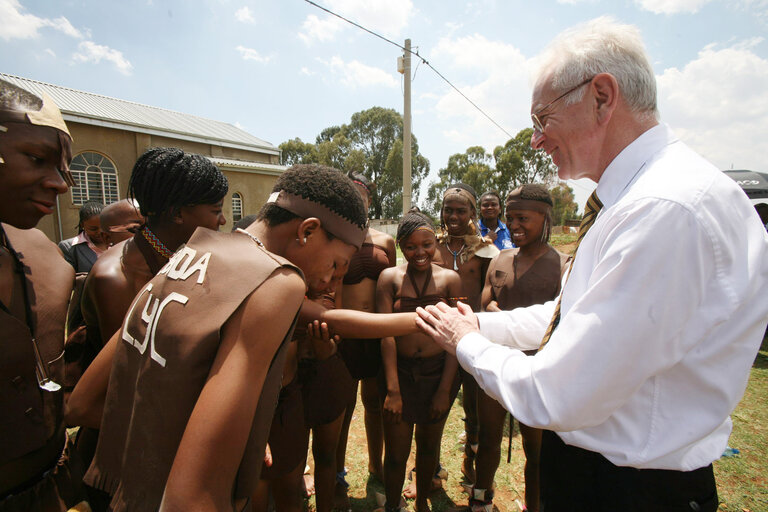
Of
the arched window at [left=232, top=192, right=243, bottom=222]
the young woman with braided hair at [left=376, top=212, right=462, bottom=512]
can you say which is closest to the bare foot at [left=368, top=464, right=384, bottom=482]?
the young woman with braided hair at [left=376, top=212, right=462, bottom=512]

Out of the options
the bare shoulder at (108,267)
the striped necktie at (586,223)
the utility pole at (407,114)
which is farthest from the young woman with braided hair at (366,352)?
the utility pole at (407,114)

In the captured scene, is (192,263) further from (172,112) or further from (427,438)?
(172,112)

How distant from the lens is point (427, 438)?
2.97 metres

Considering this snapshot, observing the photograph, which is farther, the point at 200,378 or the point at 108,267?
the point at 108,267

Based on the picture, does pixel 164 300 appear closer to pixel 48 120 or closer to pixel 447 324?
pixel 48 120

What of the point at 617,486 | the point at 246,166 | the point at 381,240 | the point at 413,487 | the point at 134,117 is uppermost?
the point at 134,117

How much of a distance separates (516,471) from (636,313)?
3.22 meters

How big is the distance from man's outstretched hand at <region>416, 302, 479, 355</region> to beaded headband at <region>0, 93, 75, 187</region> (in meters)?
1.69

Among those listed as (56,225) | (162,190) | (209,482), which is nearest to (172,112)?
(56,225)

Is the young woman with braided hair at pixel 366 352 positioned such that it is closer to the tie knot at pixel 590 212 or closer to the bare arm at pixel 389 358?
the bare arm at pixel 389 358

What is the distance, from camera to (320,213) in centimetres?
153

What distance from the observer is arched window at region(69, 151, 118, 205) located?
648 inches

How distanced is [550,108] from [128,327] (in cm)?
180

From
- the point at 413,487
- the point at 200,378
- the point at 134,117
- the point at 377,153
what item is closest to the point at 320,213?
the point at 200,378
